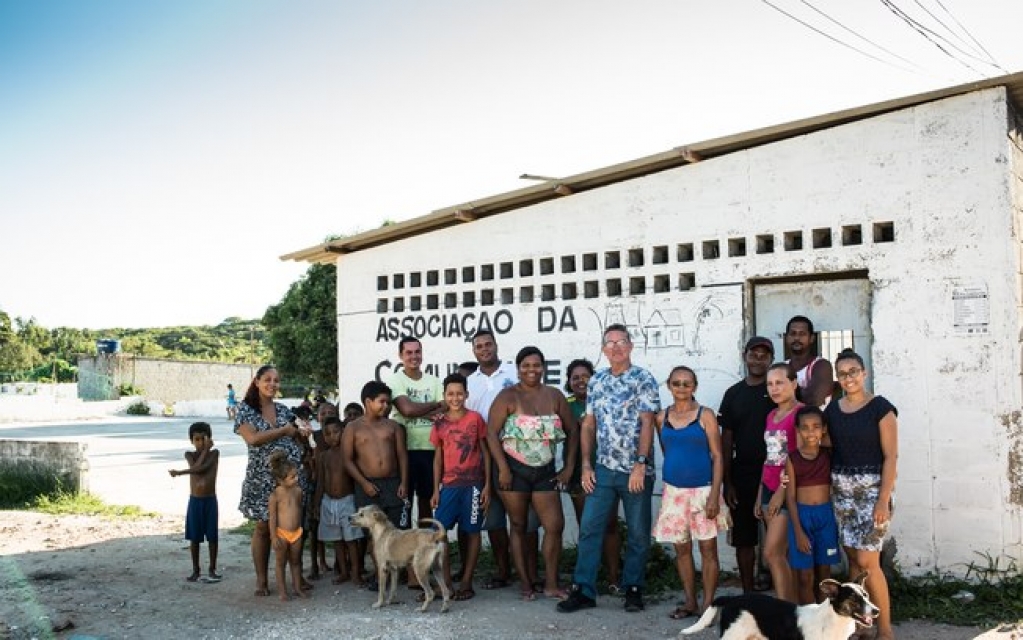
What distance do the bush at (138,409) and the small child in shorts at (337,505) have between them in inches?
1449

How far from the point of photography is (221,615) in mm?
6148

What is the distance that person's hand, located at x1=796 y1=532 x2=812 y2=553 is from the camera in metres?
5.18

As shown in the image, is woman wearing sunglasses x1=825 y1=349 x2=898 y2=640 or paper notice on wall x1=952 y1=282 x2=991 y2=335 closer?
woman wearing sunglasses x1=825 y1=349 x2=898 y2=640

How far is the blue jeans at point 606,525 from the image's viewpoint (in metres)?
5.93

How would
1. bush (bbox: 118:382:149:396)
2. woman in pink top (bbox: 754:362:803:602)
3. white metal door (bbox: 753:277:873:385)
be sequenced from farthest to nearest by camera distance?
1. bush (bbox: 118:382:149:396)
2. white metal door (bbox: 753:277:873:385)
3. woman in pink top (bbox: 754:362:803:602)

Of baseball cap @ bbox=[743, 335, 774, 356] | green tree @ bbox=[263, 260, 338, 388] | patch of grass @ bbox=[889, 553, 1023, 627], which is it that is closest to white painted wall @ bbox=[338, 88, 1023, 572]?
patch of grass @ bbox=[889, 553, 1023, 627]

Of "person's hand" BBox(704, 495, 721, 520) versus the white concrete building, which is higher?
the white concrete building

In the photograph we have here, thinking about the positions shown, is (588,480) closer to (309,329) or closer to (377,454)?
(377,454)

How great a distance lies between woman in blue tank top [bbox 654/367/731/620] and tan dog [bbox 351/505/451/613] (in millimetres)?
1480

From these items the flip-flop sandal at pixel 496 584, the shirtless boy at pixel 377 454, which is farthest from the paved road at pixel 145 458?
the flip-flop sandal at pixel 496 584

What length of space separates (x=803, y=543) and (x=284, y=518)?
3.54 metres

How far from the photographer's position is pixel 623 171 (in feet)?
24.4

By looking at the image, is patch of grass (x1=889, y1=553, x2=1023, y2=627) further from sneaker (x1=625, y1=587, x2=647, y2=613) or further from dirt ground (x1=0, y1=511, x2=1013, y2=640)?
sneaker (x1=625, y1=587, x2=647, y2=613)

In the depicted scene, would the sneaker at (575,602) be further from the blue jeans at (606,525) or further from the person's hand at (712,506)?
the person's hand at (712,506)
